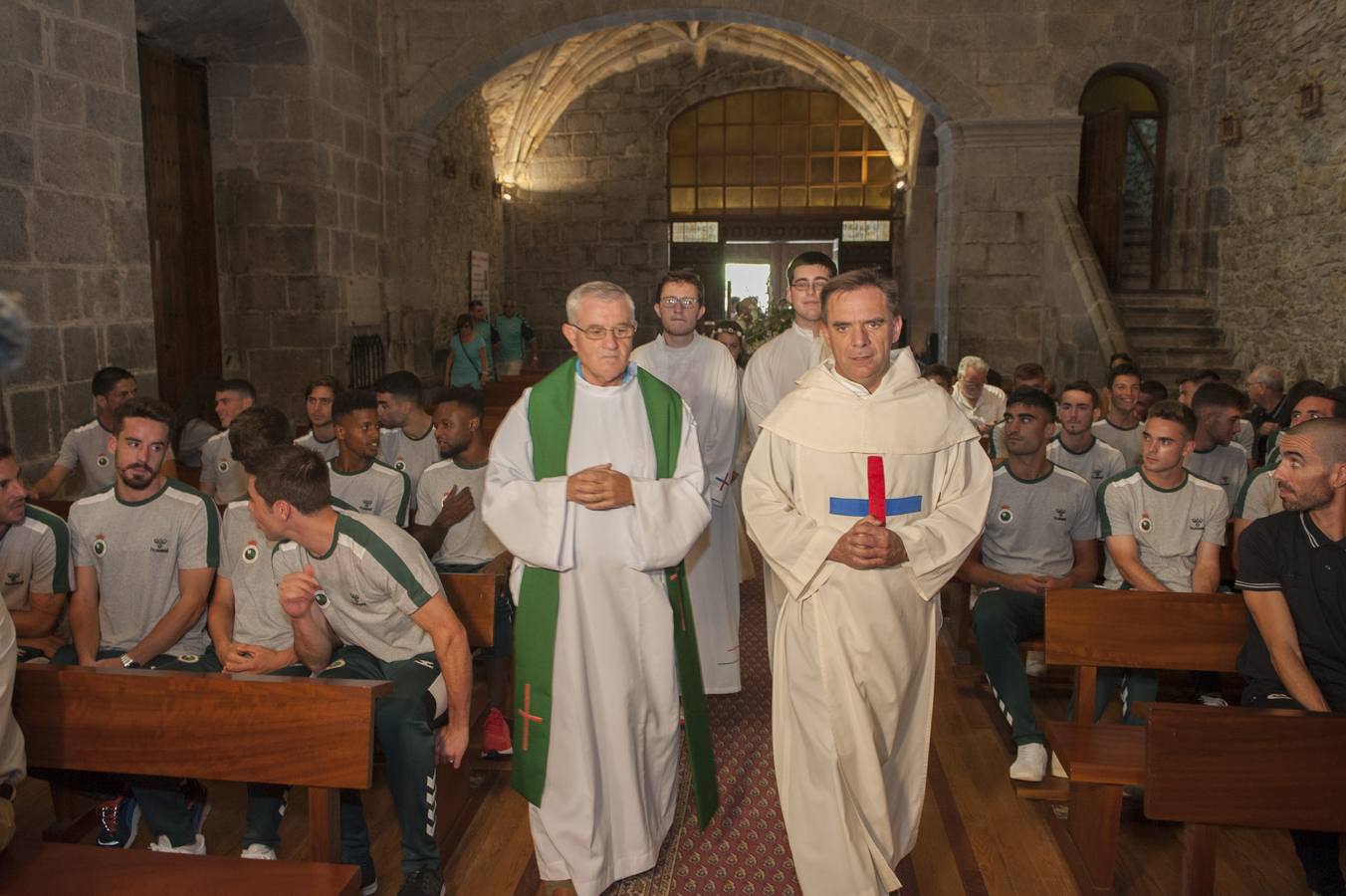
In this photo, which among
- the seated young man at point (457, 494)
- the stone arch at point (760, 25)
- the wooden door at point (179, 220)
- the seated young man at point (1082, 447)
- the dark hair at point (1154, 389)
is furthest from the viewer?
the stone arch at point (760, 25)

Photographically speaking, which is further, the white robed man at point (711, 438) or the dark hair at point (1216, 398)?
the dark hair at point (1216, 398)

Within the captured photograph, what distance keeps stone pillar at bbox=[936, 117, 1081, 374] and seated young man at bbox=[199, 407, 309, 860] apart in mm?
8283

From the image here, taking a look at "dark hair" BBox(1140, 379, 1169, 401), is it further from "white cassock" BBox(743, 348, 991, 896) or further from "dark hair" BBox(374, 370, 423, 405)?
"dark hair" BBox(374, 370, 423, 405)

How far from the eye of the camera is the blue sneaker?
3.38 metres

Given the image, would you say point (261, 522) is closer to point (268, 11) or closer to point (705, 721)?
point (705, 721)

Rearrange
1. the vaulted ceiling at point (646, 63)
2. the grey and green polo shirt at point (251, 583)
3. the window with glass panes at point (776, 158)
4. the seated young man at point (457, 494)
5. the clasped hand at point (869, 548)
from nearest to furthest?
the clasped hand at point (869, 548) < the grey and green polo shirt at point (251, 583) < the seated young man at point (457, 494) < the vaulted ceiling at point (646, 63) < the window with glass panes at point (776, 158)

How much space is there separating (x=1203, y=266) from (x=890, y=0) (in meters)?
4.06

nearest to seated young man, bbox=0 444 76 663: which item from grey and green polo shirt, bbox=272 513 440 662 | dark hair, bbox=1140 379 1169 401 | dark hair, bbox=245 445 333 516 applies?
grey and green polo shirt, bbox=272 513 440 662

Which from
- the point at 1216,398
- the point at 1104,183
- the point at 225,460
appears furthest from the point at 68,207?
the point at 1104,183

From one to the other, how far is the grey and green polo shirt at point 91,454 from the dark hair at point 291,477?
9.42ft

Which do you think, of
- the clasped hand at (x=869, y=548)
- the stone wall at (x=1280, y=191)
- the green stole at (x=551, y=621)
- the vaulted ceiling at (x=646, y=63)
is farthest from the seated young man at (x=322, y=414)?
the vaulted ceiling at (x=646, y=63)

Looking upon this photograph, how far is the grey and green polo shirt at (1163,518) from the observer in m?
4.07

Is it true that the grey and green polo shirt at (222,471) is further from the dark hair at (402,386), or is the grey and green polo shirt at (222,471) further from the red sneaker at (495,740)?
the red sneaker at (495,740)

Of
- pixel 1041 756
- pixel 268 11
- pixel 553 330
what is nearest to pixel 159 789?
pixel 1041 756
